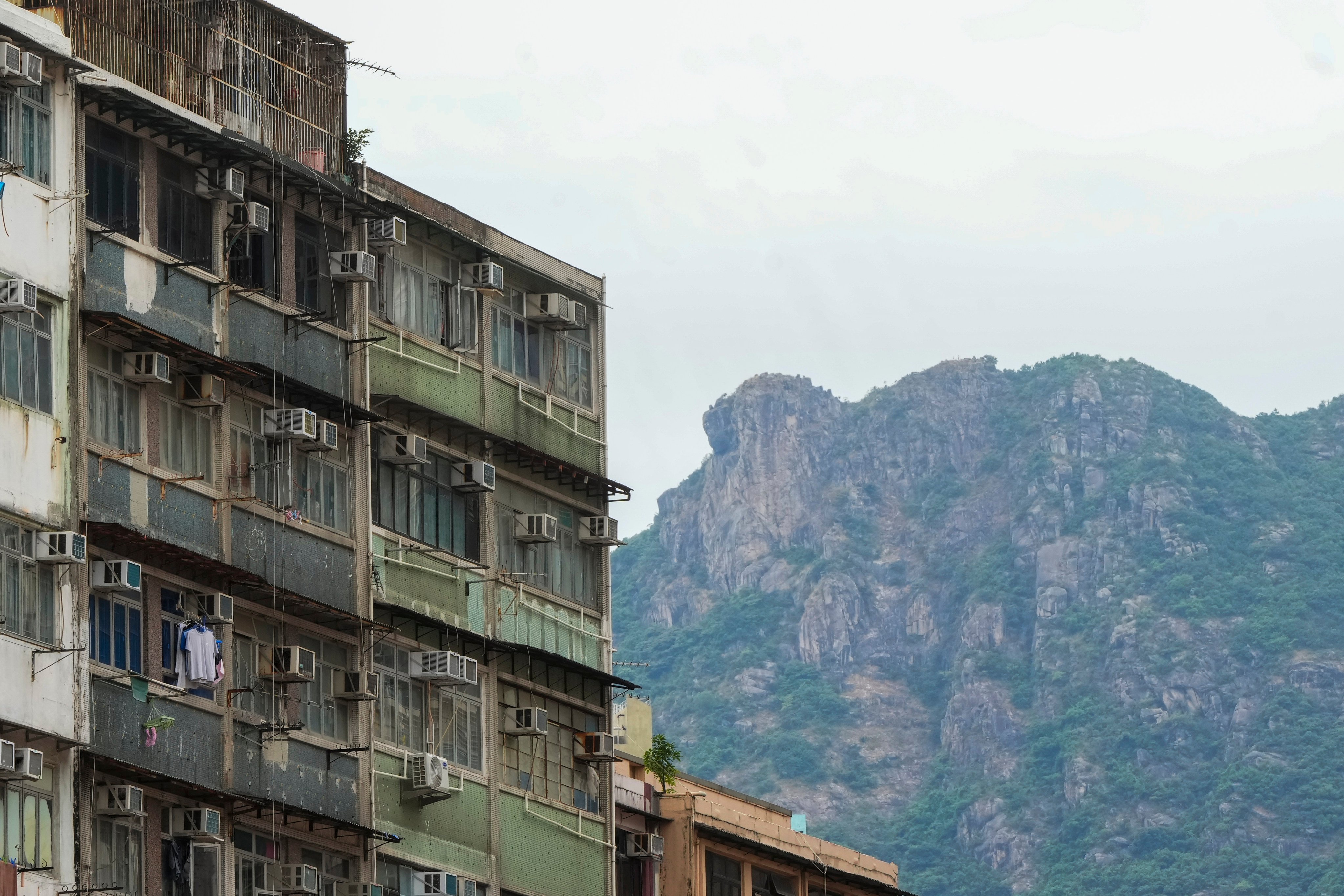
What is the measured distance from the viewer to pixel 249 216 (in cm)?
4006

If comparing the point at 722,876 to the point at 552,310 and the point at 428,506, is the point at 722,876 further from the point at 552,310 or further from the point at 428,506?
the point at 428,506

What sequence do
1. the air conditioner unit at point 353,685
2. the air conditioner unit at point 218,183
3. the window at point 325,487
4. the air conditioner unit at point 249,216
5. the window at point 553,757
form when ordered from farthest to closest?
1. the window at point 553,757
2. the air conditioner unit at point 353,685
3. the window at point 325,487
4. the air conditioner unit at point 249,216
5. the air conditioner unit at point 218,183

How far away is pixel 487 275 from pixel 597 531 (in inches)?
183

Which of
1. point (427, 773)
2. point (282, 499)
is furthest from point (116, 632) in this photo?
point (427, 773)

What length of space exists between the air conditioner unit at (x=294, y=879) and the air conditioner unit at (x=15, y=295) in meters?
8.35

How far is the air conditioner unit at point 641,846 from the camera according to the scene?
169 feet

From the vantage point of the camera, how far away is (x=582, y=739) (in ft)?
155

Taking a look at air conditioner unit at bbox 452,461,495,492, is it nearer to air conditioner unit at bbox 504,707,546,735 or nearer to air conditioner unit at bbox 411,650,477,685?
air conditioner unit at bbox 411,650,477,685

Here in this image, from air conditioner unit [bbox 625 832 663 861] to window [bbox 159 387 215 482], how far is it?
14735 mm

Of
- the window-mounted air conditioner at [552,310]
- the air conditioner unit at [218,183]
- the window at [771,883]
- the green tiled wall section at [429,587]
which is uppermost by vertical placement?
the window-mounted air conditioner at [552,310]

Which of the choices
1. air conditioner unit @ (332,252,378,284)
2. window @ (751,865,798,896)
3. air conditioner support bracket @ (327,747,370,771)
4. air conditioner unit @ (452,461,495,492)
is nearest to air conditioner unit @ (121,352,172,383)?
air conditioner unit @ (332,252,378,284)

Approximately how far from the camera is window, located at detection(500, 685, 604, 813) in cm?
4534

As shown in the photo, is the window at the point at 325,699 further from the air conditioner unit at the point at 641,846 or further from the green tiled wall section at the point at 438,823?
the air conditioner unit at the point at 641,846

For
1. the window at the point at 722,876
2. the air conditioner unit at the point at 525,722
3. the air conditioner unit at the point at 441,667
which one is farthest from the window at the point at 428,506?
the window at the point at 722,876
